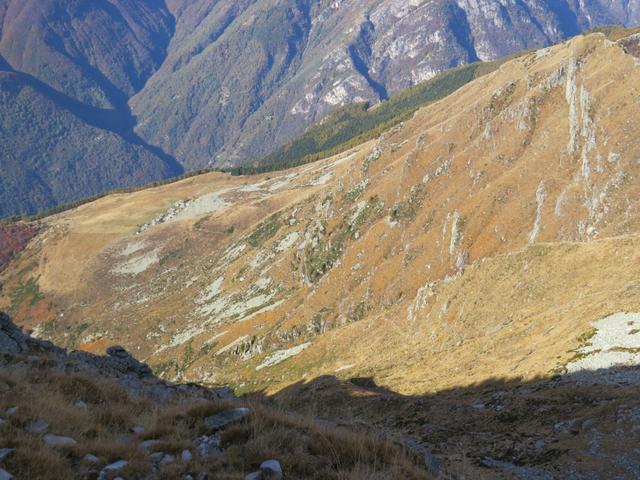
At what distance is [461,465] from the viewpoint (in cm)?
1481

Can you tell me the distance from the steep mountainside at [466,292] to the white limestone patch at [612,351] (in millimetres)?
124

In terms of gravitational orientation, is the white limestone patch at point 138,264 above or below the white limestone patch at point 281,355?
above

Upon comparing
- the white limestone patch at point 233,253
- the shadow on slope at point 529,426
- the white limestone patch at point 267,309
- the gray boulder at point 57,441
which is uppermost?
the gray boulder at point 57,441

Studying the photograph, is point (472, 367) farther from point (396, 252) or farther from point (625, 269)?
point (396, 252)

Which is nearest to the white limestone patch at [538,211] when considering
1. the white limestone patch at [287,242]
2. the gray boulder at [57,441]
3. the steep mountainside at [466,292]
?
the steep mountainside at [466,292]

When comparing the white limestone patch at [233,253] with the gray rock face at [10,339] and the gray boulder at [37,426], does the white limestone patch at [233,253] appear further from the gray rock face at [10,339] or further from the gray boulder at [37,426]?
the gray boulder at [37,426]

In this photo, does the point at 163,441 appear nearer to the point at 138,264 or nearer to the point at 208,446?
the point at 208,446

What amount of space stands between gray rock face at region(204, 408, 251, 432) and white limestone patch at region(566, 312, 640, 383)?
17291 millimetres

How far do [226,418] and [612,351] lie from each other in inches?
868

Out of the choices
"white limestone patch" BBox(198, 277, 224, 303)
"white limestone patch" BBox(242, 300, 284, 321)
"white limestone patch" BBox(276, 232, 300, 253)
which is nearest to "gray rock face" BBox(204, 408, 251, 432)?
"white limestone patch" BBox(242, 300, 284, 321)

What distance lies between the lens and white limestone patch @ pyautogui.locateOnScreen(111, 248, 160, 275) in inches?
7377

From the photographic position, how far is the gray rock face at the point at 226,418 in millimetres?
11477

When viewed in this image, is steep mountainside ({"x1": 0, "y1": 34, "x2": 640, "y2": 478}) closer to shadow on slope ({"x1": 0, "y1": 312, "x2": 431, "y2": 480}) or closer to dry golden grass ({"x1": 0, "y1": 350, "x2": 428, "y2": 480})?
dry golden grass ({"x1": 0, "y1": 350, "x2": 428, "y2": 480})

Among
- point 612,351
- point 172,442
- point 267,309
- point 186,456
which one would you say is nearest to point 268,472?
point 186,456
